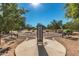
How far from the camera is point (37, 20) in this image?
213 centimetres

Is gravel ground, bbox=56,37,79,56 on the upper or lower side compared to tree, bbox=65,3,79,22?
lower

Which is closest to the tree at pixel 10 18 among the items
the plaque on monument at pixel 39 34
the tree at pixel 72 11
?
the plaque on monument at pixel 39 34

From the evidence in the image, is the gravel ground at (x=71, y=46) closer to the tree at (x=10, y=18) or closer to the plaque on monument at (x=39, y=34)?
the plaque on monument at (x=39, y=34)

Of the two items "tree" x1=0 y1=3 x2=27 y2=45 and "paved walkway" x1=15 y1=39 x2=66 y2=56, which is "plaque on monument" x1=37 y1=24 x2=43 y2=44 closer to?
"paved walkway" x1=15 y1=39 x2=66 y2=56

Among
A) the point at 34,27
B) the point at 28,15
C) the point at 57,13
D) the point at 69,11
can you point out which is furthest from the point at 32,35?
the point at 69,11

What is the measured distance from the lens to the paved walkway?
2.11 metres

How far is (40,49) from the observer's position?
6.96 feet

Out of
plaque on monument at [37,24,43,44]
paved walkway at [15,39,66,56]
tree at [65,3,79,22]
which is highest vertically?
tree at [65,3,79,22]

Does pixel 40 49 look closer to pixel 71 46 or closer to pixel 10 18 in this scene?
pixel 71 46

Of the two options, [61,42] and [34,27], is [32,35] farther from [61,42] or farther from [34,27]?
[61,42]

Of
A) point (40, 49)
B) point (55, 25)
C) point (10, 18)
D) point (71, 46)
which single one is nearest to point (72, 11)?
point (55, 25)

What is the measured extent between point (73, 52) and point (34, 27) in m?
0.53

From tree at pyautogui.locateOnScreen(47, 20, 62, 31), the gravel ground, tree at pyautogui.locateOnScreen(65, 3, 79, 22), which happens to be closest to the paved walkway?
the gravel ground

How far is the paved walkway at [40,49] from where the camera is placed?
6.92 feet
